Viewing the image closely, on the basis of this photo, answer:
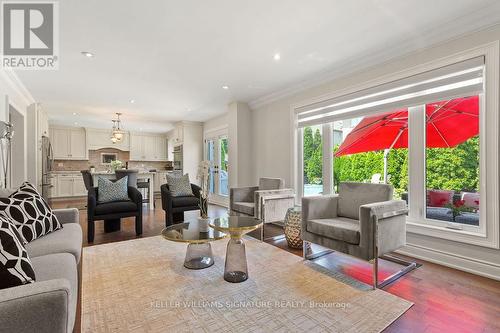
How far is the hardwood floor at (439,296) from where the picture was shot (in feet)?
5.30

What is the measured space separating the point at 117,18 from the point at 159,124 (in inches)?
232

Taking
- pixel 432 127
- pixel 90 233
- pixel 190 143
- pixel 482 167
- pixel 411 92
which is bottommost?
pixel 90 233

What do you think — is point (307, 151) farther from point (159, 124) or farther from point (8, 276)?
point (159, 124)

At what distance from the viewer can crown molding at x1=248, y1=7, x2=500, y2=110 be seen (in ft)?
7.47

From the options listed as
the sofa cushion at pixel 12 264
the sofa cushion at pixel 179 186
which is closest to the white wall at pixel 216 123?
the sofa cushion at pixel 179 186

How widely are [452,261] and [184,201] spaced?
3602 mm

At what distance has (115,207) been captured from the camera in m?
3.57

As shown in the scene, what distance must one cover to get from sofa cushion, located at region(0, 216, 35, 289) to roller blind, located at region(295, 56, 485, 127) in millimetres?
3532

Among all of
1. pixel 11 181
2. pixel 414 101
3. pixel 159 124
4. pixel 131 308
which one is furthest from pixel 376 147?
pixel 159 124

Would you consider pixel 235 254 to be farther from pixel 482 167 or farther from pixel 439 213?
pixel 482 167

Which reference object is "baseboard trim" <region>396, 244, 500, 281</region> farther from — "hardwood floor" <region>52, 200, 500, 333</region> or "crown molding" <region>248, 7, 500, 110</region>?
"crown molding" <region>248, 7, 500, 110</region>

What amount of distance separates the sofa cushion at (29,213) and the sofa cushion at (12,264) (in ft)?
2.73

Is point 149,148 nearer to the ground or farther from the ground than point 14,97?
nearer to the ground

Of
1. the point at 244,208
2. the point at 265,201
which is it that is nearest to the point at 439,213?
the point at 265,201
